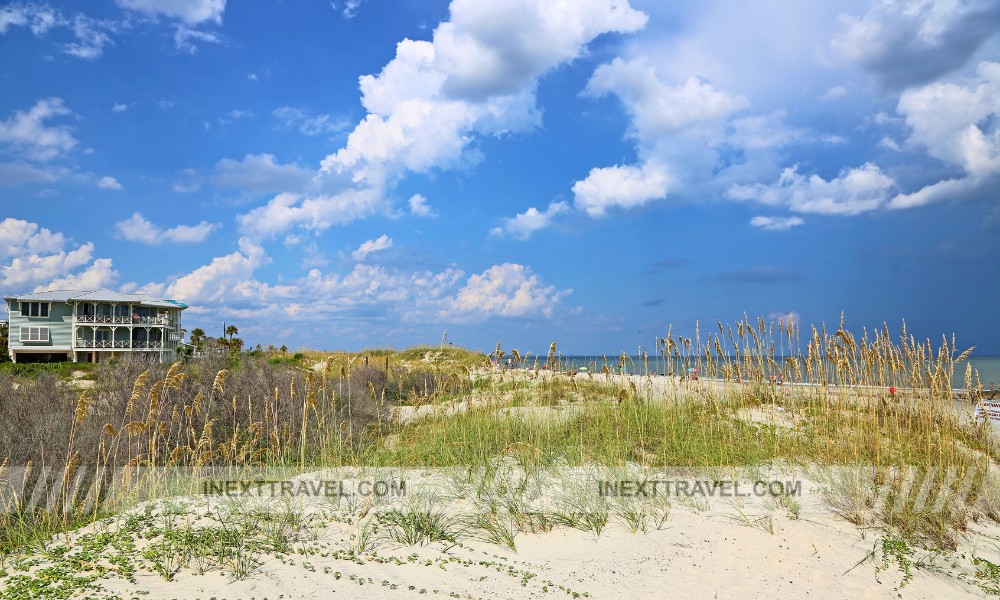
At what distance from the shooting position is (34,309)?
39.4 metres

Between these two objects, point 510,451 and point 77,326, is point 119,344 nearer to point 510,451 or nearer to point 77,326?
point 77,326

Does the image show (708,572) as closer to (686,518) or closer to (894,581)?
(686,518)

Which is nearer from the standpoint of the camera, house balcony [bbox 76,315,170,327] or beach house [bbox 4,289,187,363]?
beach house [bbox 4,289,187,363]

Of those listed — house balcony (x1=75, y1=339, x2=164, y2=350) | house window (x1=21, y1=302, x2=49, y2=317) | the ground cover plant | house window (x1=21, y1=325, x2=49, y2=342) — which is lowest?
the ground cover plant

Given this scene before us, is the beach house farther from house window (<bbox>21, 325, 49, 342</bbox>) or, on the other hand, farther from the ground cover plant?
the ground cover plant

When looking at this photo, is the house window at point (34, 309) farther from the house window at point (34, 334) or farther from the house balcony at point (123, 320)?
the house balcony at point (123, 320)

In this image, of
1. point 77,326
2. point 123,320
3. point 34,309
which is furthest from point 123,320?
point 34,309

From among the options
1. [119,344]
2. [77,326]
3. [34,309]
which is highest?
[34,309]

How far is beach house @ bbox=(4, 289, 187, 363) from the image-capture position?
39156 millimetres

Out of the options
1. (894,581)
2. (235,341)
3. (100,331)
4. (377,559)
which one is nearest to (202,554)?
(377,559)

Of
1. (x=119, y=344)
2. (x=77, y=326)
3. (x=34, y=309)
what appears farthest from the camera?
(x=119, y=344)

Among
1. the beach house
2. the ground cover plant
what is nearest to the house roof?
the beach house

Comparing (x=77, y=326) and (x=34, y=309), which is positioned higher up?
(x=34, y=309)

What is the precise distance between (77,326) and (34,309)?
257cm
